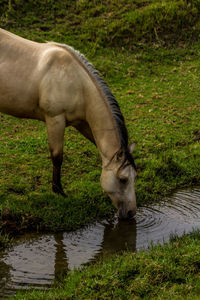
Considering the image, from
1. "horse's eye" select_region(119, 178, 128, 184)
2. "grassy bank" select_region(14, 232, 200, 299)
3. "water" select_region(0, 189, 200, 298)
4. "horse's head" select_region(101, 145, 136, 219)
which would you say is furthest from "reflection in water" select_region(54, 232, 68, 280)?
"horse's eye" select_region(119, 178, 128, 184)

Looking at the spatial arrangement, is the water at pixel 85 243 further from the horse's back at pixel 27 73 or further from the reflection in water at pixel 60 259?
the horse's back at pixel 27 73

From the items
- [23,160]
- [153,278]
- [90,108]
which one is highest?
[90,108]

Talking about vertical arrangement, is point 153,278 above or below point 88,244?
above

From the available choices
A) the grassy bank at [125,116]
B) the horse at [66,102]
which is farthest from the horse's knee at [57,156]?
the grassy bank at [125,116]

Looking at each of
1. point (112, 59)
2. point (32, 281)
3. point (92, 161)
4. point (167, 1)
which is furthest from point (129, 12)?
point (32, 281)

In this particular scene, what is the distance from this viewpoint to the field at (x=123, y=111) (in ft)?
20.1

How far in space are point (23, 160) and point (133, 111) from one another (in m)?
2.97

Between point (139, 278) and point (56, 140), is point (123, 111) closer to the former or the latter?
point (56, 140)

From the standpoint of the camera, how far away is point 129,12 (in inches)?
540

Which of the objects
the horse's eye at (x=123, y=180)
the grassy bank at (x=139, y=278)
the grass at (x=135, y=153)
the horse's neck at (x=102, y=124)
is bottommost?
the grass at (x=135, y=153)

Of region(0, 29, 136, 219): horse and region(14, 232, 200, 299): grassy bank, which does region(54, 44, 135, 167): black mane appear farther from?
region(14, 232, 200, 299): grassy bank

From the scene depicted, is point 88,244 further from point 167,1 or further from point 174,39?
point 167,1

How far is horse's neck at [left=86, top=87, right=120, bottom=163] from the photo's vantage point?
19.1ft

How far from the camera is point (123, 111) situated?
31.4 ft
